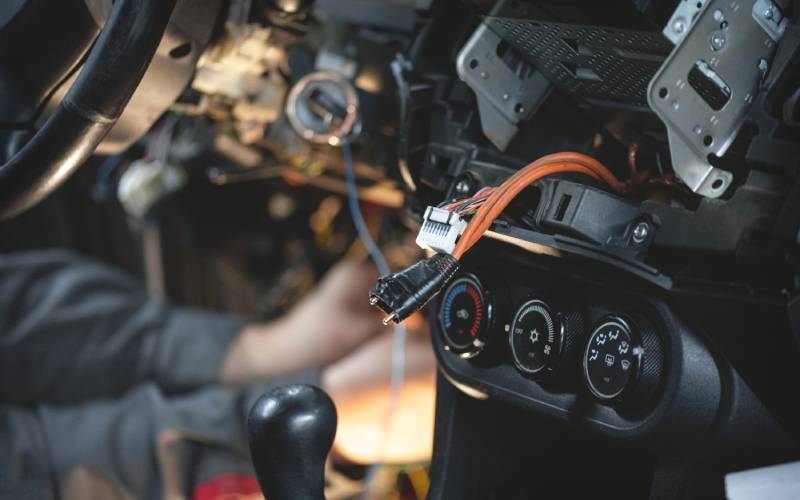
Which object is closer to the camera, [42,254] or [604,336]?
[604,336]

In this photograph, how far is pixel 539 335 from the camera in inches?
27.9

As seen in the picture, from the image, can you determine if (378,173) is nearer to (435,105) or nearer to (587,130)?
(435,105)

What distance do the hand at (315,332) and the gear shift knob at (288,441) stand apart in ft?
3.60

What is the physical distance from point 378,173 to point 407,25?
0.22 metres

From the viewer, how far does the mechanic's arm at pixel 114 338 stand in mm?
1803

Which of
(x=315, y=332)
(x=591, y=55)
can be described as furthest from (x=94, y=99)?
(x=315, y=332)

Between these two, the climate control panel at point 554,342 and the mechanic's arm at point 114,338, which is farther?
the mechanic's arm at point 114,338

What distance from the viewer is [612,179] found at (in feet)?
2.36

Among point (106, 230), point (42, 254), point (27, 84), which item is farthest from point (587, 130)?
point (106, 230)

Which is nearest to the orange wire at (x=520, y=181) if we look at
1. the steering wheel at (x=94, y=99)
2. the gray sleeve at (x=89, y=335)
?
the steering wheel at (x=94, y=99)

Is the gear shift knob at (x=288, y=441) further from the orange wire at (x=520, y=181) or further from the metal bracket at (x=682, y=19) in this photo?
the metal bracket at (x=682, y=19)

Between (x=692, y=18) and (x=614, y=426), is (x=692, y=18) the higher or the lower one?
the higher one

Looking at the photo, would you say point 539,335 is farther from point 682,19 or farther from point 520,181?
point 682,19

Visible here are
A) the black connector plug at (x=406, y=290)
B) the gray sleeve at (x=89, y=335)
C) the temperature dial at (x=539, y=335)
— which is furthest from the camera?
the gray sleeve at (x=89, y=335)
